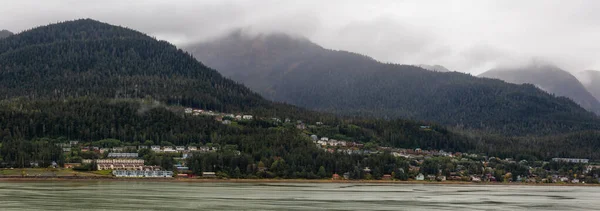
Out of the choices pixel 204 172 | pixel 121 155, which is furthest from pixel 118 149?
pixel 204 172

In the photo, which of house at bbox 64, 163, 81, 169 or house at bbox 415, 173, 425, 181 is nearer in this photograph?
house at bbox 64, 163, 81, 169

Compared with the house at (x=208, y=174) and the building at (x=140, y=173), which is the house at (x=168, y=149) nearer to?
the house at (x=208, y=174)

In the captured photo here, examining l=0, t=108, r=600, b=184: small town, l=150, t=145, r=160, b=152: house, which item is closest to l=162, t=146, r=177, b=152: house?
l=0, t=108, r=600, b=184: small town

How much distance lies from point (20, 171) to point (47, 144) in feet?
76.1

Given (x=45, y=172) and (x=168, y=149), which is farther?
(x=168, y=149)

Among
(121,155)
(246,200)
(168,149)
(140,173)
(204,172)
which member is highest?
(168,149)

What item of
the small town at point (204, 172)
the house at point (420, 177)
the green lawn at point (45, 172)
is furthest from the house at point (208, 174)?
the house at point (420, 177)

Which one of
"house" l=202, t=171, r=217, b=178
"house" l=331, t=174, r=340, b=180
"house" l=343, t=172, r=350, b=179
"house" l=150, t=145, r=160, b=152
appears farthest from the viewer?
"house" l=150, t=145, r=160, b=152

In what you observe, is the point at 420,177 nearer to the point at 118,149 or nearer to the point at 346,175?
the point at 346,175

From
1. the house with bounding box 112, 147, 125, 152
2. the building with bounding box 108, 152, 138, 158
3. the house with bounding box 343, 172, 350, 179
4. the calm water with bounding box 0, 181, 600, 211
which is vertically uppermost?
the house with bounding box 112, 147, 125, 152

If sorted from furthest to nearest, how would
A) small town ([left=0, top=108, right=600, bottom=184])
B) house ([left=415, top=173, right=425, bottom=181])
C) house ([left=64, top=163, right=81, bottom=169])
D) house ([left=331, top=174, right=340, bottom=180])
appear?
house ([left=415, top=173, right=425, bottom=181]) < house ([left=331, top=174, right=340, bottom=180]) < small town ([left=0, top=108, right=600, bottom=184]) < house ([left=64, top=163, right=81, bottom=169])

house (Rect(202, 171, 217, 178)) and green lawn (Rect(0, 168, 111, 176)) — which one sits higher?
green lawn (Rect(0, 168, 111, 176))

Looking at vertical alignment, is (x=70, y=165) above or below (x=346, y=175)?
above

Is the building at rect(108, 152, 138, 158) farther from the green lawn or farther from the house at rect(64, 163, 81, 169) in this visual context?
the green lawn
